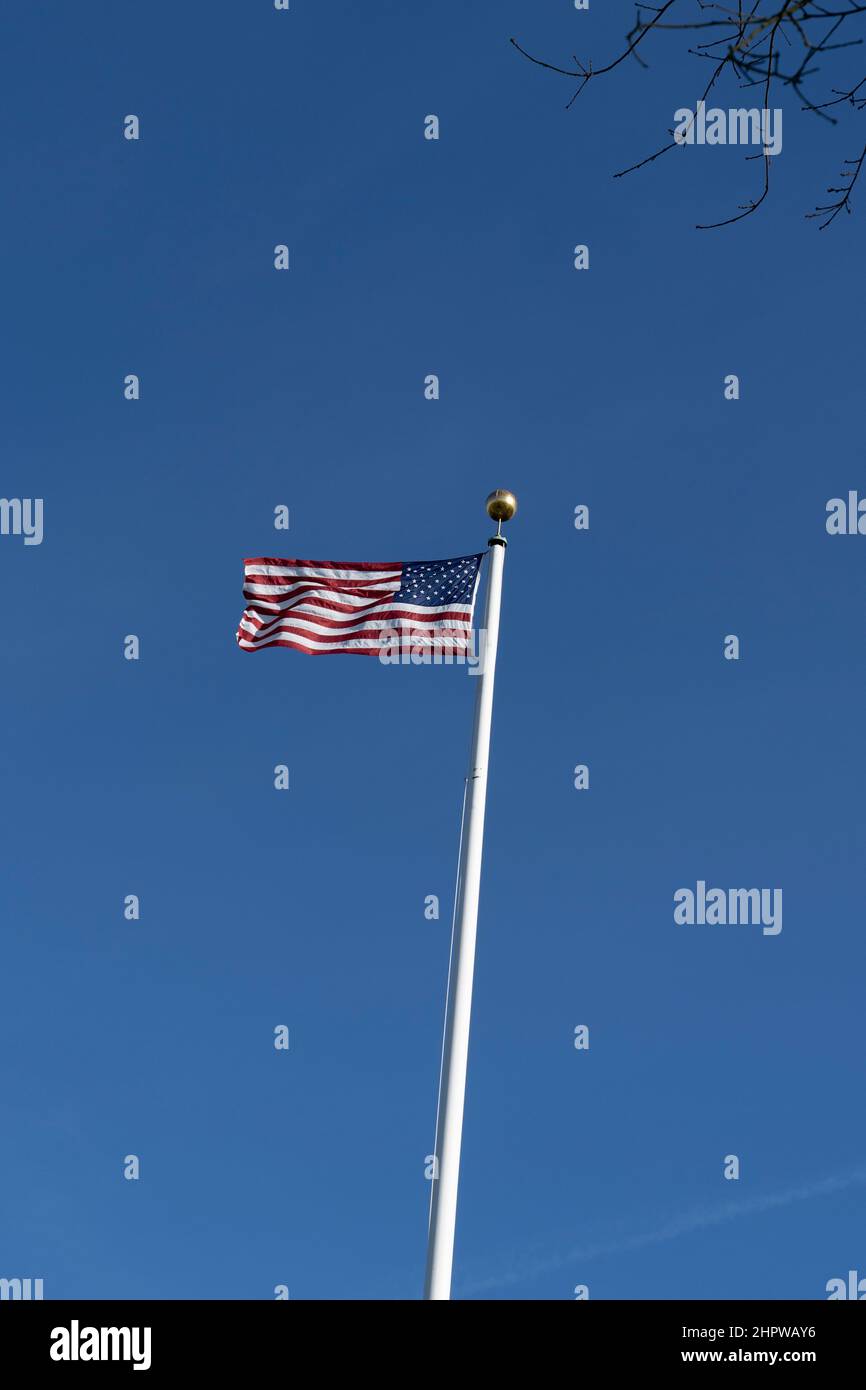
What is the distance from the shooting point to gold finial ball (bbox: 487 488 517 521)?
45.8 feet

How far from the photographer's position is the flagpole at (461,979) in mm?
10133

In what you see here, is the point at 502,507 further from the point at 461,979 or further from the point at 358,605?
the point at 461,979

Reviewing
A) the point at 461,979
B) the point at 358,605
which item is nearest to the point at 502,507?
the point at 358,605

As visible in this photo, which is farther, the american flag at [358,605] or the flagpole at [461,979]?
the american flag at [358,605]

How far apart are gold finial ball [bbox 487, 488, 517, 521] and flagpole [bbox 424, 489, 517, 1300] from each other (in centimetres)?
31

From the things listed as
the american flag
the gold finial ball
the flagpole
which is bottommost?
the flagpole

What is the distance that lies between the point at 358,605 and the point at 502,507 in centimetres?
203

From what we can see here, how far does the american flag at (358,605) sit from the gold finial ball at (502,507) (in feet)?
2.09
